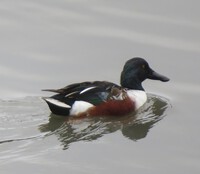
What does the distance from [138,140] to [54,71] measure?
2.13m

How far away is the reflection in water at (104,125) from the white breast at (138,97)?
109mm

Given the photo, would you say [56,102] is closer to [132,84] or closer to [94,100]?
[94,100]

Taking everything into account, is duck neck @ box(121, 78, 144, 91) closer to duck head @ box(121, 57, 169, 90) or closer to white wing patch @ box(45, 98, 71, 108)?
duck head @ box(121, 57, 169, 90)

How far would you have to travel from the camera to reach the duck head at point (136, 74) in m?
10.1

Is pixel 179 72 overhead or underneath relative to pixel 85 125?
overhead

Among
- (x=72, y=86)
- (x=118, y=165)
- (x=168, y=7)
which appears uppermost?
(x=168, y=7)

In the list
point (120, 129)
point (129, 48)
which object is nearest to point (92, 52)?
point (129, 48)

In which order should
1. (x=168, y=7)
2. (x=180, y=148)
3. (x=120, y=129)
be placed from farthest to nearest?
1. (x=168, y=7)
2. (x=120, y=129)
3. (x=180, y=148)

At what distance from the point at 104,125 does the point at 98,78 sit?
1255mm

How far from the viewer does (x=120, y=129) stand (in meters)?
9.25

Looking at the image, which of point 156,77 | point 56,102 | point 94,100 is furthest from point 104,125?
point 156,77

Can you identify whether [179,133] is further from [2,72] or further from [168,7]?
[168,7]

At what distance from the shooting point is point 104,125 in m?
9.36

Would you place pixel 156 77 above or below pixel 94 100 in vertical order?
above
